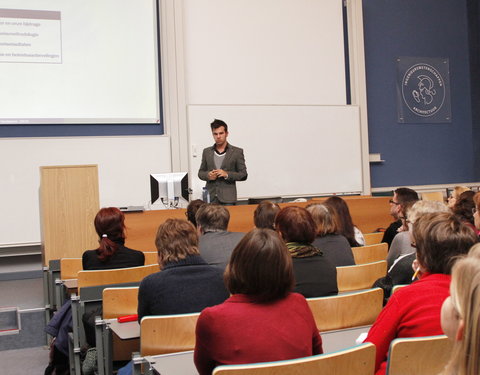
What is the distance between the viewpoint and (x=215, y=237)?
11.2ft

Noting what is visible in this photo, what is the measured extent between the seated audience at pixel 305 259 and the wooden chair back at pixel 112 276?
3.05ft

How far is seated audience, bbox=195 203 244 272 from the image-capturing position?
10.9 ft

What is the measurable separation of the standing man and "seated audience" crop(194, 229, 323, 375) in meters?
4.04

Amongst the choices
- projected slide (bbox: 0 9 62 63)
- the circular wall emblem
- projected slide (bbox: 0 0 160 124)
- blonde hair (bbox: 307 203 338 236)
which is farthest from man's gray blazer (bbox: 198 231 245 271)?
Result: the circular wall emblem

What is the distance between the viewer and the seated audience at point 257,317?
1.69 m

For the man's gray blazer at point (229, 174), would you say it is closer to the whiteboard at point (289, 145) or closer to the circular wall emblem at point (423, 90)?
the whiteboard at point (289, 145)

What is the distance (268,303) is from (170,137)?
5.45 metres

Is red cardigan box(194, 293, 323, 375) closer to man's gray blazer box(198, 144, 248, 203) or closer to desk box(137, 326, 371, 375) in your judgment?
desk box(137, 326, 371, 375)

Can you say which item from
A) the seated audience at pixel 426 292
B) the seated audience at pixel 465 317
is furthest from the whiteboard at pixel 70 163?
the seated audience at pixel 465 317

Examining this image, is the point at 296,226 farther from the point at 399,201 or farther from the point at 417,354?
the point at 399,201

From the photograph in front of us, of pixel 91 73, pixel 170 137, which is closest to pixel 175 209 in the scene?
pixel 170 137

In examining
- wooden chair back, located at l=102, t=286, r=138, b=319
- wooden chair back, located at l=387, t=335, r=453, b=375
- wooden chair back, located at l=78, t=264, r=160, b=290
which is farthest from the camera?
wooden chair back, located at l=78, t=264, r=160, b=290

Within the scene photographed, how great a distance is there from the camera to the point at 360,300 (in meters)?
2.34

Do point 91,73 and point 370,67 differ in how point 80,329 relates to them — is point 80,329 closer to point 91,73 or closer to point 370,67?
point 91,73
